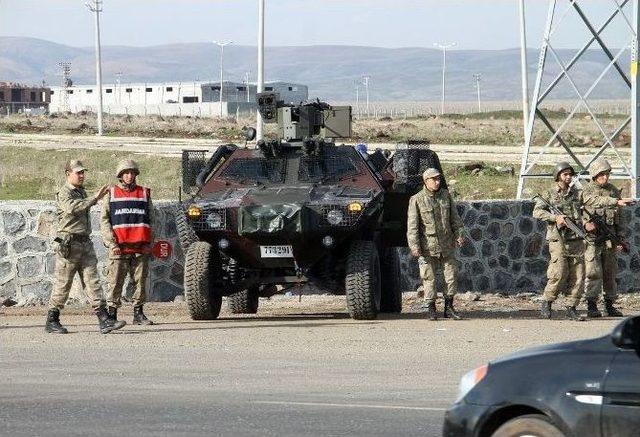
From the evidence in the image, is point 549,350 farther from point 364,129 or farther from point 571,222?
point 364,129

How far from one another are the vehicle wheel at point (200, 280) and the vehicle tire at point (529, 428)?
10.3 m

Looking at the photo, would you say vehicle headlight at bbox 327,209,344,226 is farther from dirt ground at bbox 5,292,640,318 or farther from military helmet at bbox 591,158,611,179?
military helmet at bbox 591,158,611,179

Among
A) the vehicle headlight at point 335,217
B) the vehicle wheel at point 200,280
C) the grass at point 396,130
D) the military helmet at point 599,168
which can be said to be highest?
the military helmet at point 599,168

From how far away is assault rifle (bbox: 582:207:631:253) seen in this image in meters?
18.2

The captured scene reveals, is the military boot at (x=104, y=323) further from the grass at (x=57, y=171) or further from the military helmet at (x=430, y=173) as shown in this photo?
the grass at (x=57, y=171)

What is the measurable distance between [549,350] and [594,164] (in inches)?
435

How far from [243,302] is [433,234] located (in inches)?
119

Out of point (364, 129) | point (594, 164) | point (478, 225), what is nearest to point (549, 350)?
point (594, 164)

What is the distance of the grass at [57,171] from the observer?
4024cm

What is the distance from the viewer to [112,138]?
73062 millimetres

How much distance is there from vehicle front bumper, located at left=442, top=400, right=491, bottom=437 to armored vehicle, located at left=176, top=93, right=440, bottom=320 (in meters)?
9.33

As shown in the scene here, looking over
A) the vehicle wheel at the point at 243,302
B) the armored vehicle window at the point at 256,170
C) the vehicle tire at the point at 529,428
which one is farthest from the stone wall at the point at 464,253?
the vehicle tire at the point at 529,428

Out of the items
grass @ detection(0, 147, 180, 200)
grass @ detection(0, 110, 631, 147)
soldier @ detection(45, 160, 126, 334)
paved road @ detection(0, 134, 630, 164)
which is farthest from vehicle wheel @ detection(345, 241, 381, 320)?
grass @ detection(0, 110, 631, 147)

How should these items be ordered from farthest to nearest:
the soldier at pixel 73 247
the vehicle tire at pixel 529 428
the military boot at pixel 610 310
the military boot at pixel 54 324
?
the military boot at pixel 610 310 < the military boot at pixel 54 324 < the soldier at pixel 73 247 < the vehicle tire at pixel 529 428
